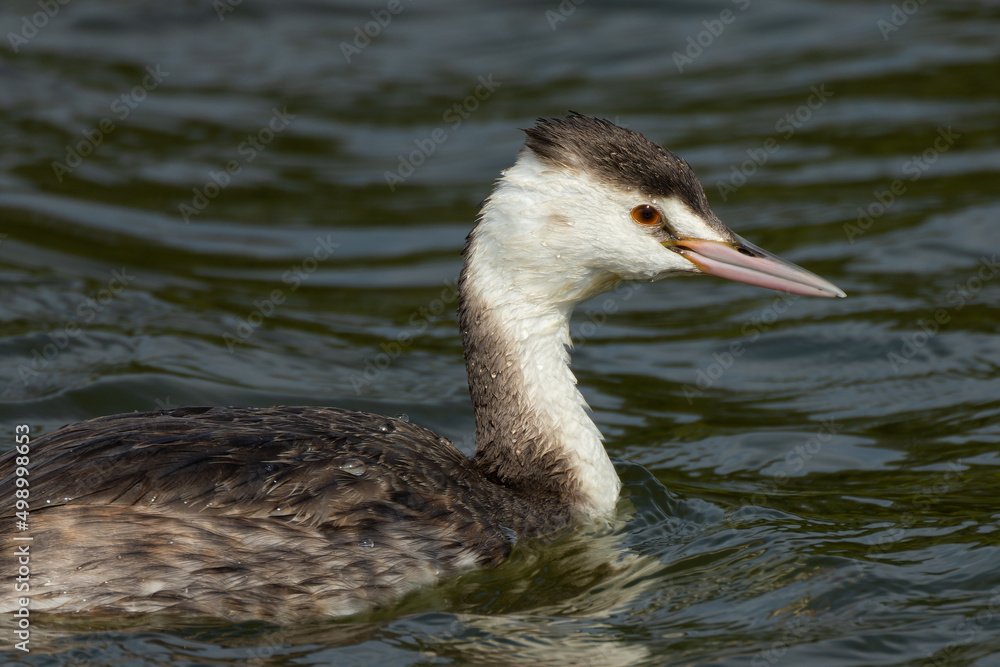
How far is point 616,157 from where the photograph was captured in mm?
6566

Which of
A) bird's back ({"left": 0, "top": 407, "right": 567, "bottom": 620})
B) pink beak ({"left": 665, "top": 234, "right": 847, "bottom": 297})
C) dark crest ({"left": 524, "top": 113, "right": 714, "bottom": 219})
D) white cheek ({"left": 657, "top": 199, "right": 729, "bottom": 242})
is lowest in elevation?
bird's back ({"left": 0, "top": 407, "right": 567, "bottom": 620})

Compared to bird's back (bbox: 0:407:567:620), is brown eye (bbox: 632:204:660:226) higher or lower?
Answer: higher

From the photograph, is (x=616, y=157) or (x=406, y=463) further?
(x=616, y=157)

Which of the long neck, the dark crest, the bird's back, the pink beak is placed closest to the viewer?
the bird's back

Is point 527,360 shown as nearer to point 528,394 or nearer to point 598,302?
point 528,394

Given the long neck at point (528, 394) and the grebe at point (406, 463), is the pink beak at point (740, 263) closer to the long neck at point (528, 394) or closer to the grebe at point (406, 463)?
the grebe at point (406, 463)

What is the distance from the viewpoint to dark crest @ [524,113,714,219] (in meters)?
6.56

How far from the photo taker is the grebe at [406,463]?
5535mm

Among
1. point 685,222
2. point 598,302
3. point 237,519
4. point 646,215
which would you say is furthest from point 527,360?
point 598,302

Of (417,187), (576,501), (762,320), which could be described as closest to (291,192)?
(417,187)

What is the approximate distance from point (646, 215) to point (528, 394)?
105 cm

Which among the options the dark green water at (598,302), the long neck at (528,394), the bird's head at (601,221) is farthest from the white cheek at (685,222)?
the dark green water at (598,302)

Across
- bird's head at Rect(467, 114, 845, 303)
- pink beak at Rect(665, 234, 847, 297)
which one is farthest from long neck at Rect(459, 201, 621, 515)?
pink beak at Rect(665, 234, 847, 297)

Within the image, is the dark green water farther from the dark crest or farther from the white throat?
the dark crest
